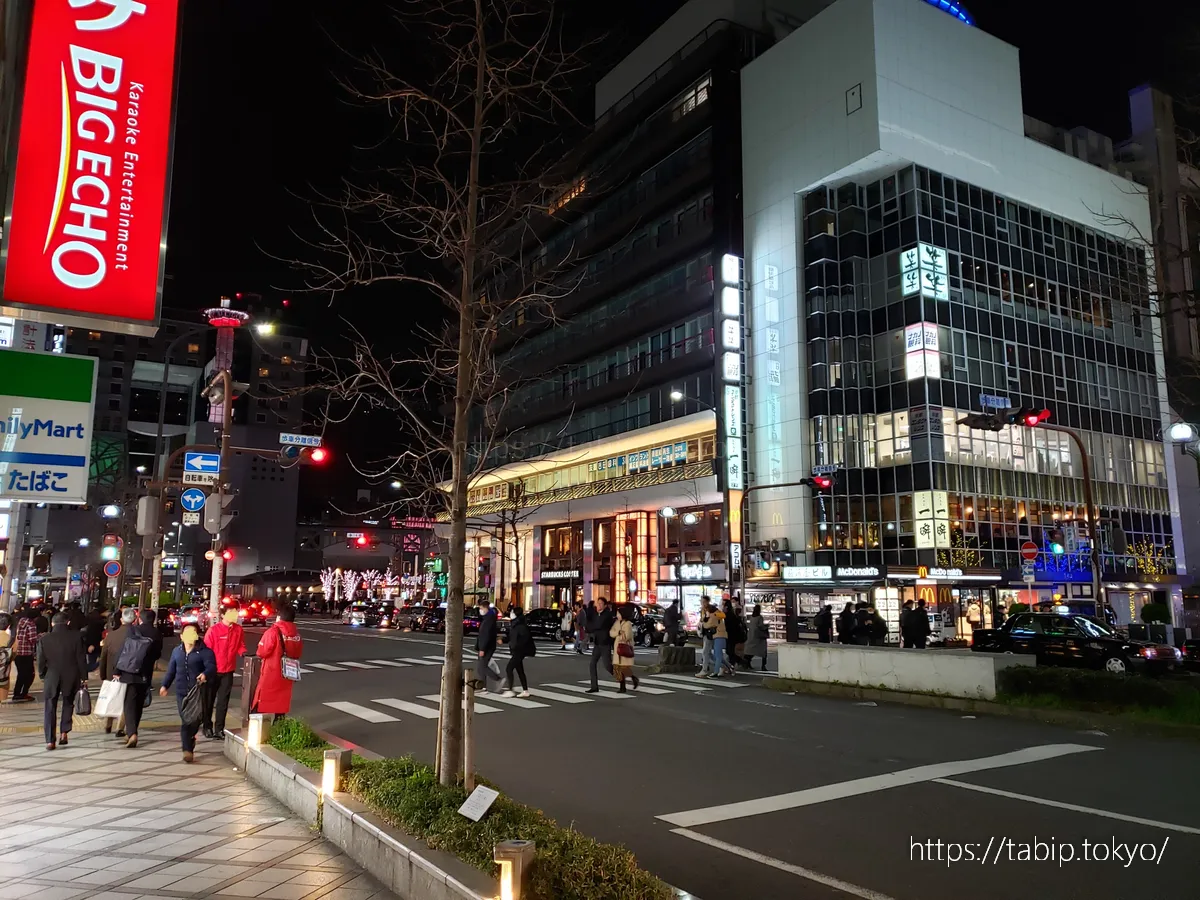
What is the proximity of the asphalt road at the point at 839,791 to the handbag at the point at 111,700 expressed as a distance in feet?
10.1

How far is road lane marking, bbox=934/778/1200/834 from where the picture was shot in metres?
7.03

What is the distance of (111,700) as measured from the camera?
11.0 m

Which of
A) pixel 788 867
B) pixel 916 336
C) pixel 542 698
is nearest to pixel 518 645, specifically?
pixel 542 698

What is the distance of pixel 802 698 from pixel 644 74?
172 ft

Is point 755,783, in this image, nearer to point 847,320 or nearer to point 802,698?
point 802,698

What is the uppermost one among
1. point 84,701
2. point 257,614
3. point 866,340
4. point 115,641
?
point 866,340

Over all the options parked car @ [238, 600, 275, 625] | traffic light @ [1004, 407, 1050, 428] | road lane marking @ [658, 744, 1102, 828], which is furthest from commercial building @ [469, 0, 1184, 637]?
road lane marking @ [658, 744, 1102, 828]

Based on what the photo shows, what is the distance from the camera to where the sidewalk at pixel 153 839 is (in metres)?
5.56

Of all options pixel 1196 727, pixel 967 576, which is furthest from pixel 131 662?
pixel 967 576

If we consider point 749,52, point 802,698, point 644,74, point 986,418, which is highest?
point 644,74

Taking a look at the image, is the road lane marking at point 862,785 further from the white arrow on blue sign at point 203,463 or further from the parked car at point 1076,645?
the white arrow on blue sign at point 203,463

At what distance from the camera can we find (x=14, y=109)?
6453mm

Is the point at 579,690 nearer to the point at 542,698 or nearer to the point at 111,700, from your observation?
the point at 542,698

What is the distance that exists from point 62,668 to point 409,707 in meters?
5.73
